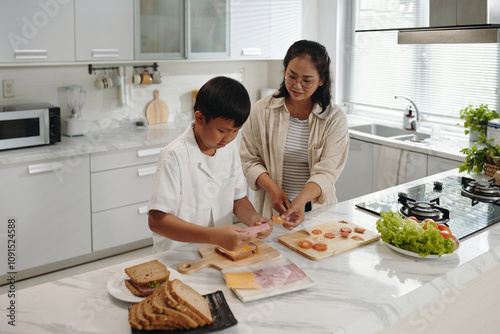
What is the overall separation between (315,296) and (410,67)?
3.05 m

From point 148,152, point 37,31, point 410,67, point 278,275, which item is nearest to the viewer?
point 278,275

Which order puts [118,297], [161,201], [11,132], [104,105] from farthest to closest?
[104,105]
[11,132]
[161,201]
[118,297]

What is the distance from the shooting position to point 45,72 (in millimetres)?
3436

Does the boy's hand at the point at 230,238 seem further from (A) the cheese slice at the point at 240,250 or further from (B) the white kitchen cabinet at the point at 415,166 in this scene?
(B) the white kitchen cabinet at the point at 415,166

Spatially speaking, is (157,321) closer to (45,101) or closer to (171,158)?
(171,158)

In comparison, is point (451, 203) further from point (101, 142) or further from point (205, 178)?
point (101, 142)

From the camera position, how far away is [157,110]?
402 cm

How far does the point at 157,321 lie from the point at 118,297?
0.19 meters

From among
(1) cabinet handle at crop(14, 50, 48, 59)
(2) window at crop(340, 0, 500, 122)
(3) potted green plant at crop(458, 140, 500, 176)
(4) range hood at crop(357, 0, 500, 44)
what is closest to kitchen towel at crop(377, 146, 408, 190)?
(2) window at crop(340, 0, 500, 122)

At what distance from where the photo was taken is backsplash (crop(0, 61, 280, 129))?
3393 mm

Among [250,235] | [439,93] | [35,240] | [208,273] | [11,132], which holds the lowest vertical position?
[35,240]

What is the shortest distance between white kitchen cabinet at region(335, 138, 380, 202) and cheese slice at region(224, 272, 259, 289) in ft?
7.91

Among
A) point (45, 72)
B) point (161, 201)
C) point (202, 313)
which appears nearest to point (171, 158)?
point (161, 201)

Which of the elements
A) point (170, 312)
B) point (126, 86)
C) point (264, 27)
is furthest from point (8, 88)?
point (170, 312)
